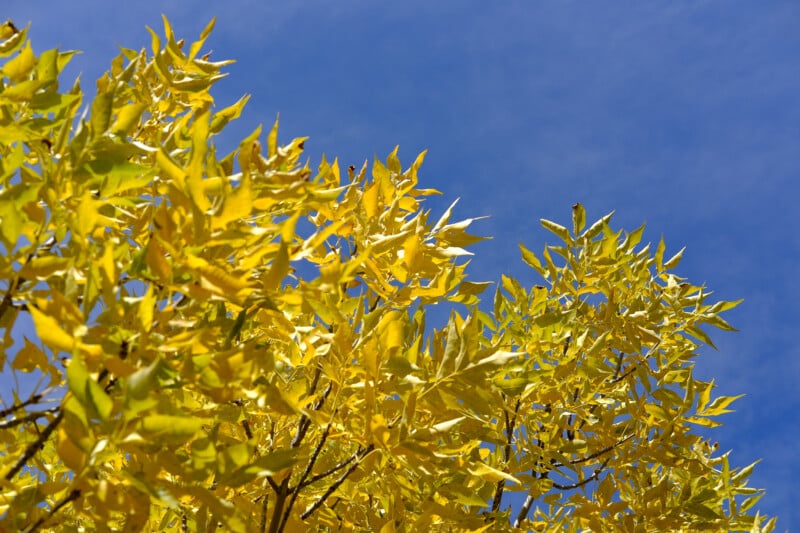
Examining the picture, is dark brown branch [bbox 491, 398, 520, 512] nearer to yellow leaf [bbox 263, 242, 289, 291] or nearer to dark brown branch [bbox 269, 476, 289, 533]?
dark brown branch [bbox 269, 476, 289, 533]

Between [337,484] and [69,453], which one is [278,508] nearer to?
[337,484]

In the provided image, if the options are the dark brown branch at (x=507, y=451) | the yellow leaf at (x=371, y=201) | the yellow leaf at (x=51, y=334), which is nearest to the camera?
the yellow leaf at (x=51, y=334)

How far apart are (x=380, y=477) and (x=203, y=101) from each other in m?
1.38

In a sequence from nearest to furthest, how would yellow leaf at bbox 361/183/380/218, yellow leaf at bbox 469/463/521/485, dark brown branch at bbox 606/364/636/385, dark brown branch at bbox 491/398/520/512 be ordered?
yellow leaf at bbox 469/463/521/485 < yellow leaf at bbox 361/183/380/218 < dark brown branch at bbox 491/398/520/512 < dark brown branch at bbox 606/364/636/385

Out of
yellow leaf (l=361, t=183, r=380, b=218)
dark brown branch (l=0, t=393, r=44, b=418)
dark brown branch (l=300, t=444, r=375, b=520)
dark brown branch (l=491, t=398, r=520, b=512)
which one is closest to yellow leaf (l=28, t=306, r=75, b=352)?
dark brown branch (l=0, t=393, r=44, b=418)

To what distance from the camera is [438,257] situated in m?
2.09

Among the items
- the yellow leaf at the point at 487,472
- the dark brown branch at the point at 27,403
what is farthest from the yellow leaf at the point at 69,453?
the yellow leaf at the point at 487,472

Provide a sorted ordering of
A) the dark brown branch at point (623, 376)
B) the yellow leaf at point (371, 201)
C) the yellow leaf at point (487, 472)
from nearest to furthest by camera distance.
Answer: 1. the yellow leaf at point (487, 472)
2. the yellow leaf at point (371, 201)
3. the dark brown branch at point (623, 376)

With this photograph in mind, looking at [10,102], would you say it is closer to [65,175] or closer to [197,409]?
[65,175]

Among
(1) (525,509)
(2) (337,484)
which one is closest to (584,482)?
(1) (525,509)

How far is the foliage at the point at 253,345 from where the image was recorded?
1284 mm

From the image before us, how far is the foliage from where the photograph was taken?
4.21 ft

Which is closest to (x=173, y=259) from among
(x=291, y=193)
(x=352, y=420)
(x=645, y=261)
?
(x=291, y=193)

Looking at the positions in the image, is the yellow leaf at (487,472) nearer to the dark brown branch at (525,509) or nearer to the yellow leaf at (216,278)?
the yellow leaf at (216,278)
